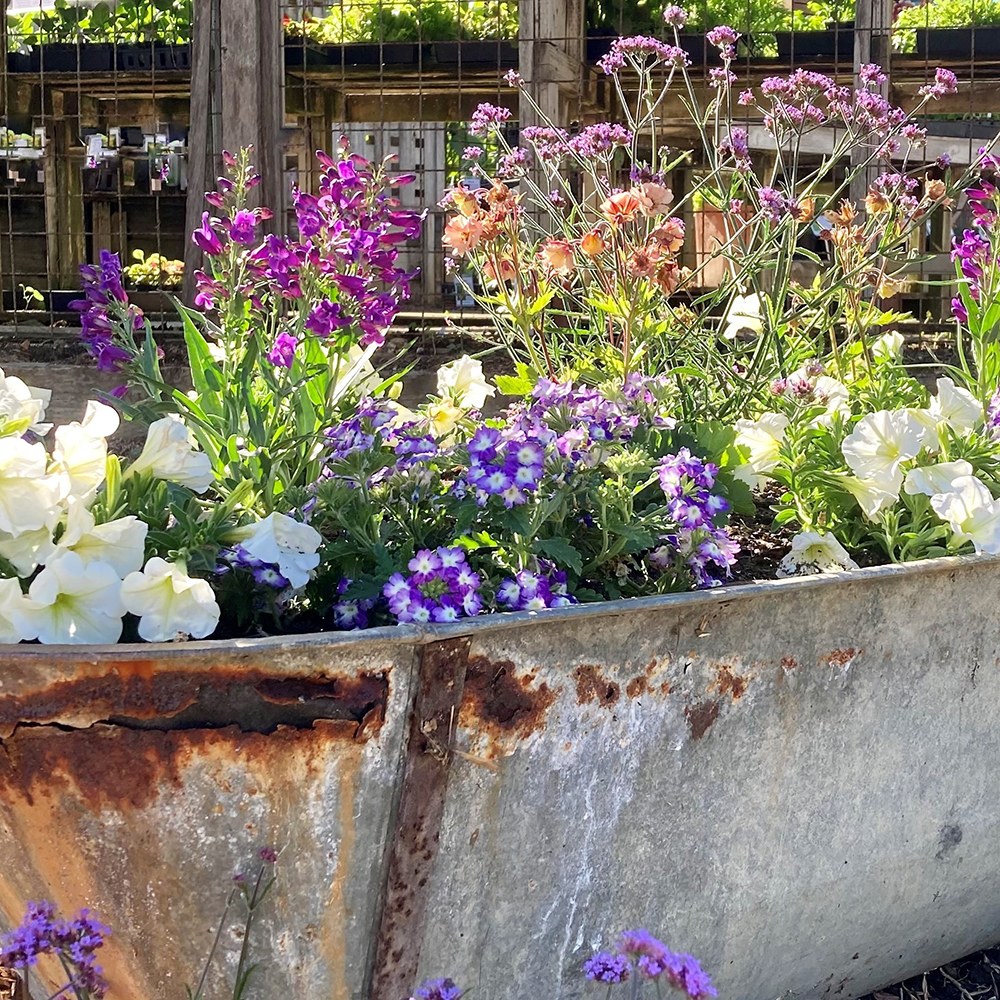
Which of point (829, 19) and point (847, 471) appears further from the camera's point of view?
point (829, 19)

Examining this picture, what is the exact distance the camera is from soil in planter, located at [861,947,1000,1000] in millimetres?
1740

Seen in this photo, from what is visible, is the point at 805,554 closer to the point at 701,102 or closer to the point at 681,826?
the point at 681,826

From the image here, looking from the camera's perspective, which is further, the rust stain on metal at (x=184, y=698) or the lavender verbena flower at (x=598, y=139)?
the lavender verbena flower at (x=598, y=139)

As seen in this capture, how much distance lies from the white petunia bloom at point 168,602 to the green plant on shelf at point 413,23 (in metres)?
4.24

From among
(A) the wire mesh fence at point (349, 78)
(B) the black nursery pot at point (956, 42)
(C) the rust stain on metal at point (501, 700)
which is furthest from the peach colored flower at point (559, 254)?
(B) the black nursery pot at point (956, 42)

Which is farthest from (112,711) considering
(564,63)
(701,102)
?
(701,102)

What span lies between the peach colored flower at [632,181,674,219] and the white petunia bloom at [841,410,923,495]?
0.38 metres

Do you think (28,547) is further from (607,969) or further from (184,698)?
(607,969)

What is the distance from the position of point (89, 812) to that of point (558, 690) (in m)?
0.44

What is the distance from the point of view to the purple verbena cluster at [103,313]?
1.44 m

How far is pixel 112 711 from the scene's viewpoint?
1.09 metres

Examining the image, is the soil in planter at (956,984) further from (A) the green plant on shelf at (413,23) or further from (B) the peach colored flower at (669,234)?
(A) the green plant on shelf at (413,23)

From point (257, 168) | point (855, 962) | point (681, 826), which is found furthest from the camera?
point (257, 168)

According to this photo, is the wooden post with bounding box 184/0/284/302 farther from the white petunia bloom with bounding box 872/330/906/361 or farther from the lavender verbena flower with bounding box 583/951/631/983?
the lavender verbena flower with bounding box 583/951/631/983
